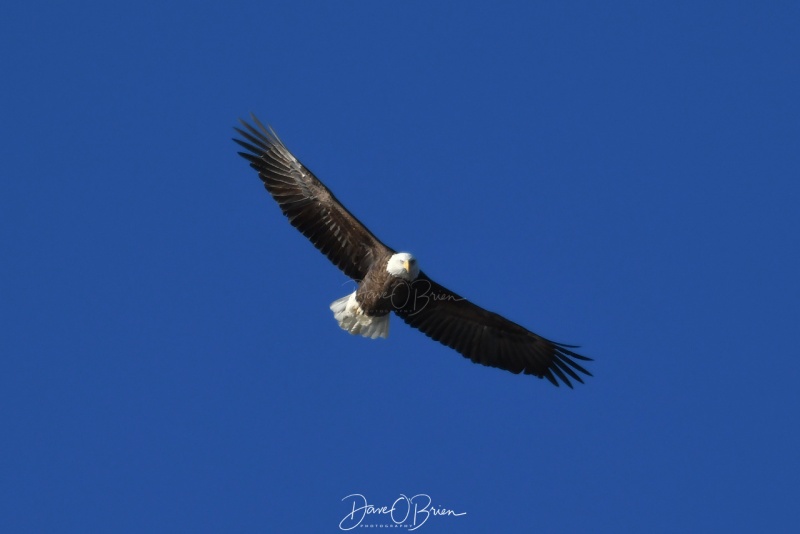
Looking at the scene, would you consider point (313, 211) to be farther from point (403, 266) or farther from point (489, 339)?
point (489, 339)

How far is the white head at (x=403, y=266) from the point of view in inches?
632

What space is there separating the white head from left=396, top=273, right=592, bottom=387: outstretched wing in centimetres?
87

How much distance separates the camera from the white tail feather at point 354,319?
16.7 metres

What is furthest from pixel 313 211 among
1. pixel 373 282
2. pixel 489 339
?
pixel 489 339

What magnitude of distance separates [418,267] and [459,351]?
56.5 inches

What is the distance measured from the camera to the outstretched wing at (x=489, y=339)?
17094mm

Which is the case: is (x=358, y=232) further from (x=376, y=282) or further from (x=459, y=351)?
(x=459, y=351)

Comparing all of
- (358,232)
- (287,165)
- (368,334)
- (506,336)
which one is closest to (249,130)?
(287,165)

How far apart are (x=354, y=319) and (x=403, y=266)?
3.66ft

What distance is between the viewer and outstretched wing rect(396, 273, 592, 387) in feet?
56.1

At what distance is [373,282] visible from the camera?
53.9ft

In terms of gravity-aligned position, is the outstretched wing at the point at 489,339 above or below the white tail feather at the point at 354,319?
above

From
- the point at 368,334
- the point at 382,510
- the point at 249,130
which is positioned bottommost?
the point at 382,510

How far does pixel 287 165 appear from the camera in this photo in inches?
650
